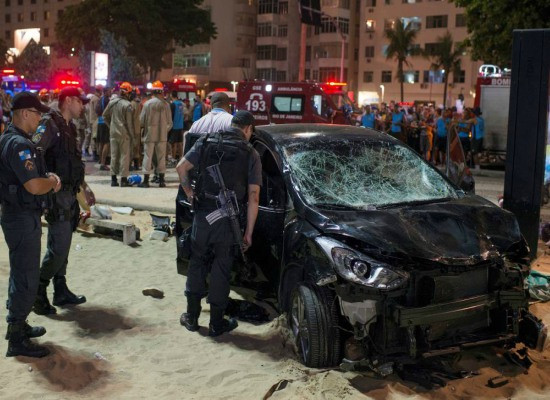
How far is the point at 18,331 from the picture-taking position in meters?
4.84

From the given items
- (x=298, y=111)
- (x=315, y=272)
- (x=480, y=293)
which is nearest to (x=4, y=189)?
(x=315, y=272)

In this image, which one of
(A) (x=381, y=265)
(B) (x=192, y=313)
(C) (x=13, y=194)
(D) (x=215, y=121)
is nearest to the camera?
(A) (x=381, y=265)

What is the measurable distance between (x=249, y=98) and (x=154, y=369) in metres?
16.2

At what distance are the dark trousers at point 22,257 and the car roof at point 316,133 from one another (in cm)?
193

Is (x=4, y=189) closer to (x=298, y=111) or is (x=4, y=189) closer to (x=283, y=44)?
(x=298, y=111)

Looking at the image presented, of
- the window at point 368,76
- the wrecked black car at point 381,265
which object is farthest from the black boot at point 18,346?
the window at point 368,76

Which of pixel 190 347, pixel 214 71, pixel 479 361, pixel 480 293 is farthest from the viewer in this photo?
pixel 214 71

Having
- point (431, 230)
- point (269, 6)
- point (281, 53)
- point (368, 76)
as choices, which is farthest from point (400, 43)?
point (431, 230)

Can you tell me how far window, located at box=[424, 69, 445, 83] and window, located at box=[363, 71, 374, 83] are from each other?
18.2 feet

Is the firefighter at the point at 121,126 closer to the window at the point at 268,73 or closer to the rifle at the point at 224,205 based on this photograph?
the rifle at the point at 224,205

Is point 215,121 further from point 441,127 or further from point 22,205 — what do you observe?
point 441,127

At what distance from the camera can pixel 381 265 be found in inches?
167

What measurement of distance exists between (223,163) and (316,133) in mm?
1048

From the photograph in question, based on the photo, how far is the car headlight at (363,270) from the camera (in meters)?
4.19
